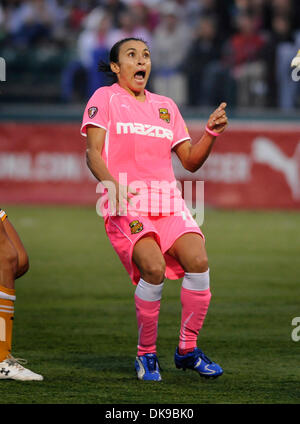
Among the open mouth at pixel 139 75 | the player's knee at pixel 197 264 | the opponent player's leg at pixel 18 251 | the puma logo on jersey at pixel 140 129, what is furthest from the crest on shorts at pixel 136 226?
the open mouth at pixel 139 75

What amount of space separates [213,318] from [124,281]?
2064mm

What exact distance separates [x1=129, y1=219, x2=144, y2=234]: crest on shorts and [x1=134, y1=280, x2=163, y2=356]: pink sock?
298mm

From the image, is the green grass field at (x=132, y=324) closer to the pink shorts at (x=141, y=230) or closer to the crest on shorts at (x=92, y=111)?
the pink shorts at (x=141, y=230)

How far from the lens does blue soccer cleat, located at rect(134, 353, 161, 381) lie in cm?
581

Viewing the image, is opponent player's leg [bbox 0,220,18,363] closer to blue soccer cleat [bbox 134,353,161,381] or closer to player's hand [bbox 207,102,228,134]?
blue soccer cleat [bbox 134,353,161,381]

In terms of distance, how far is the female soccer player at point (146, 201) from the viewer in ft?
19.1

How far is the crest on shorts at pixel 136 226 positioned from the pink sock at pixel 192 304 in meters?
0.39

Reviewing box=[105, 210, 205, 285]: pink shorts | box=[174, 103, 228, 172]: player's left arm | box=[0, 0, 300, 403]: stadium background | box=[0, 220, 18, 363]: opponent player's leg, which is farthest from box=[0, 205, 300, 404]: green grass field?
box=[174, 103, 228, 172]: player's left arm

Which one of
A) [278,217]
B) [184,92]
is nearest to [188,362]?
[278,217]

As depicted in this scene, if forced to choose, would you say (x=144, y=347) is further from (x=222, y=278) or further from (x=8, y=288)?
(x=222, y=278)

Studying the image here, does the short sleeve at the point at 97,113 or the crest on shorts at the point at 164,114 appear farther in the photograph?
the crest on shorts at the point at 164,114

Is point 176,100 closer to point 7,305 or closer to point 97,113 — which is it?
point 97,113

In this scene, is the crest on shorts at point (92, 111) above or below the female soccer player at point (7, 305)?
above

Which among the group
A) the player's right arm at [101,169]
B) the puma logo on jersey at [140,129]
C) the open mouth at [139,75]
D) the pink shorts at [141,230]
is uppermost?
the open mouth at [139,75]
